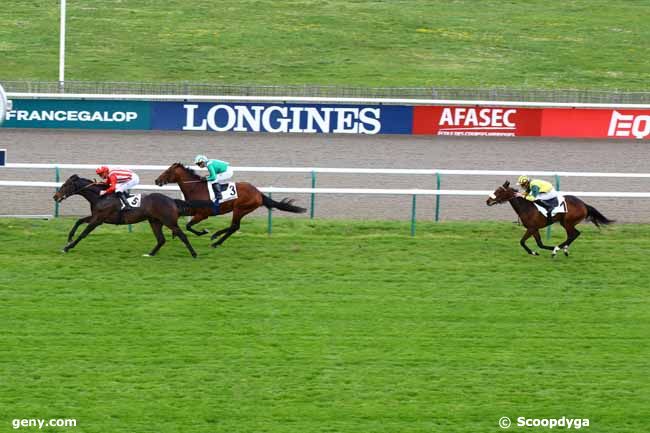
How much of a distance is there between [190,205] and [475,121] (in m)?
11.7

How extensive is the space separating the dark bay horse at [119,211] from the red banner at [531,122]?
456 inches

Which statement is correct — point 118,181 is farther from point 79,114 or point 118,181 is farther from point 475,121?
point 475,121

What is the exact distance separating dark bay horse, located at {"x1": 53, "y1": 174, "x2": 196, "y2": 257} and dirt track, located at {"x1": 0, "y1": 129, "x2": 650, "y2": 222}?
9.19 ft

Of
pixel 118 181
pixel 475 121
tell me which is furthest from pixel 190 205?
pixel 475 121

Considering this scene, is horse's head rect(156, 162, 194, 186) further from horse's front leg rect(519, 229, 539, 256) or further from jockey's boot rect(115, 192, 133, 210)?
horse's front leg rect(519, 229, 539, 256)

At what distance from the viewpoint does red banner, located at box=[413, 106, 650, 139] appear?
2558cm

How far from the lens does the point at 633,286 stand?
14.3 meters

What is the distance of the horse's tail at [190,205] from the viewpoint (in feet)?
49.5

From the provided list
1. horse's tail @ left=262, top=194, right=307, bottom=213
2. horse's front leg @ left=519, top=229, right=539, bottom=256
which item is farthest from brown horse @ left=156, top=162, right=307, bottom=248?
horse's front leg @ left=519, top=229, right=539, bottom=256

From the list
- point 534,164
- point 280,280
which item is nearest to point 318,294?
point 280,280

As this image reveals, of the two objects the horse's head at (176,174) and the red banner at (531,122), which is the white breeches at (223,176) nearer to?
the horse's head at (176,174)

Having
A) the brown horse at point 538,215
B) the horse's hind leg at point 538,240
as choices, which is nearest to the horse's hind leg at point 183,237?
the brown horse at point 538,215

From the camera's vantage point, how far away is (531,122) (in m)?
25.8

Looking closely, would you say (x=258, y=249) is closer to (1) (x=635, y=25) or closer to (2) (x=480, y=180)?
(2) (x=480, y=180)
